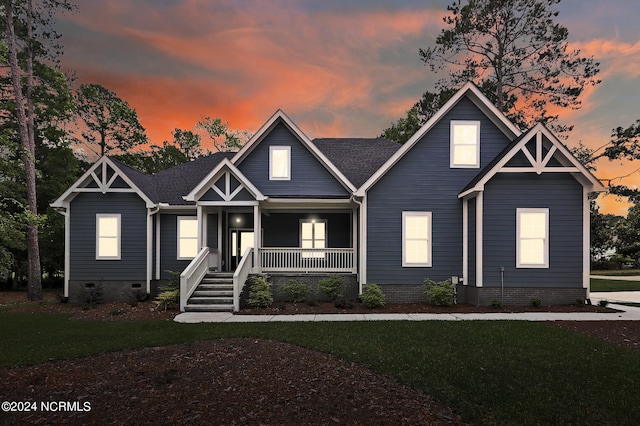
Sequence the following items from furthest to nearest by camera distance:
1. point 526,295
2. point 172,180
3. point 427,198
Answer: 1. point 172,180
2. point 427,198
3. point 526,295

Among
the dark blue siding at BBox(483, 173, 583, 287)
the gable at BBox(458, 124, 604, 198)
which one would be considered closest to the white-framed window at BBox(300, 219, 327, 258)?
the gable at BBox(458, 124, 604, 198)

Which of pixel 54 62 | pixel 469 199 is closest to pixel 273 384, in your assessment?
pixel 469 199

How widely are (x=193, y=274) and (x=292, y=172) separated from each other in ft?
19.7

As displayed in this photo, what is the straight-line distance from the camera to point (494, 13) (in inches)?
962

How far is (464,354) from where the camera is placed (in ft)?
23.3

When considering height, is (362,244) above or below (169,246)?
above

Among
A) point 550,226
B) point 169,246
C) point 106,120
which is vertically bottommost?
point 169,246

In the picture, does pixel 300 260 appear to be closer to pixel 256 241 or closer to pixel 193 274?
pixel 256 241

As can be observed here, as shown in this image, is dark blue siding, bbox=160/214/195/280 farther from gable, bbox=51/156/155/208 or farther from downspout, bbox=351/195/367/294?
downspout, bbox=351/195/367/294

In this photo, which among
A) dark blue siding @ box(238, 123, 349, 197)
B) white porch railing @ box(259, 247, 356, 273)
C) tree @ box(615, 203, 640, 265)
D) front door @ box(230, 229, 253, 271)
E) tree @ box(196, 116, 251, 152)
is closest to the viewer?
white porch railing @ box(259, 247, 356, 273)

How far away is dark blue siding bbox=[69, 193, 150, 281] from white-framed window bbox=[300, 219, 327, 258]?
701cm

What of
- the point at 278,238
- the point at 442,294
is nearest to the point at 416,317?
the point at 442,294

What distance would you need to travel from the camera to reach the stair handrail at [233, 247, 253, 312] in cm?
1223

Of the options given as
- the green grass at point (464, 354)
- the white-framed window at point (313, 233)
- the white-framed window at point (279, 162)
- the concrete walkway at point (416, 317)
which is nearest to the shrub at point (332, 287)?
the concrete walkway at point (416, 317)
